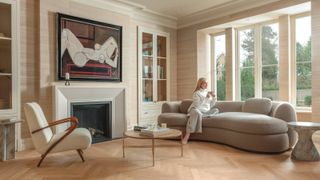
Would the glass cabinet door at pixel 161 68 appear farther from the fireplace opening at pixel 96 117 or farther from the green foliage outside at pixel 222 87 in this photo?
the fireplace opening at pixel 96 117

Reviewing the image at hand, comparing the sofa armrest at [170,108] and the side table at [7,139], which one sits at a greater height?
the sofa armrest at [170,108]

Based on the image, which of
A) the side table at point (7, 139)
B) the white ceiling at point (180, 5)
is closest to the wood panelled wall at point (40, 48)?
the side table at point (7, 139)

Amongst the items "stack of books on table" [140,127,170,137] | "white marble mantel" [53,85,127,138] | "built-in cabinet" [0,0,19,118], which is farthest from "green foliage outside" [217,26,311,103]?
"built-in cabinet" [0,0,19,118]

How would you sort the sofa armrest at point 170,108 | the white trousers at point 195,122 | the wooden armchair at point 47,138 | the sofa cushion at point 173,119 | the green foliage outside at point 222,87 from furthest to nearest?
the green foliage outside at point 222,87
the sofa armrest at point 170,108
the sofa cushion at point 173,119
the white trousers at point 195,122
the wooden armchair at point 47,138

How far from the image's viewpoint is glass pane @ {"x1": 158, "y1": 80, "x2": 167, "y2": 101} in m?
6.00

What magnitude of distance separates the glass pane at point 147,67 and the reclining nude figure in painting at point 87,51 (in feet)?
3.05

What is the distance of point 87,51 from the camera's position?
444cm

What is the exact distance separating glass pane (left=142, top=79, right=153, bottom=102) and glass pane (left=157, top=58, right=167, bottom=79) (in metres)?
0.34

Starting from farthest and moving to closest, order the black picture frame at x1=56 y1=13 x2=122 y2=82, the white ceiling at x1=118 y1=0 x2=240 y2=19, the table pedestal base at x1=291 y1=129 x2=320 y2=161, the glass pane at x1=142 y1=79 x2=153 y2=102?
the glass pane at x1=142 y1=79 x2=153 y2=102 < the white ceiling at x1=118 y1=0 x2=240 y2=19 < the black picture frame at x1=56 y1=13 x2=122 y2=82 < the table pedestal base at x1=291 y1=129 x2=320 y2=161

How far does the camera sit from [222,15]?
5.40 metres

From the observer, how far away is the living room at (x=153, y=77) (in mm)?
3092

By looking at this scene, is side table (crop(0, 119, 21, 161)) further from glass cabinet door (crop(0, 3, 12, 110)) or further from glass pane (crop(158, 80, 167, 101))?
glass pane (crop(158, 80, 167, 101))

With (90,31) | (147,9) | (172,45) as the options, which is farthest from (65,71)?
(172,45)

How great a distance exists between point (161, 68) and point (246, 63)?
198cm
